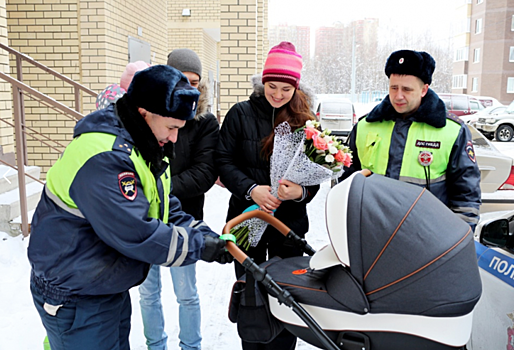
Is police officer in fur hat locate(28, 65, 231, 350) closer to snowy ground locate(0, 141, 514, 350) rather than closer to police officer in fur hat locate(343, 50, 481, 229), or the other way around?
police officer in fur hat locate(343, 50, 481, 229)

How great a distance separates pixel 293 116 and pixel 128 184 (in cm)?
138

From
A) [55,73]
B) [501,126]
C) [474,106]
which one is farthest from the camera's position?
[474,106]

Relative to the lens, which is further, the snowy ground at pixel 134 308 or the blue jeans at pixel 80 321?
the snowy ground at pixel 134 308

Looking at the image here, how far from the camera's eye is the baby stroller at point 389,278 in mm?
1927

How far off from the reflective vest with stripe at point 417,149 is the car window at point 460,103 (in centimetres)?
2356

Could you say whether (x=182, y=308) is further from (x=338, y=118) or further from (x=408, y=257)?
(x=338, y=118)

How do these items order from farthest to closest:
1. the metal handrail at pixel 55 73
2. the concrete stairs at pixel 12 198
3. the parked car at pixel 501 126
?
the parked car at pixel 501 126, the metal handrail at pixel 55 73, the concrete stairs at pixel 12 198

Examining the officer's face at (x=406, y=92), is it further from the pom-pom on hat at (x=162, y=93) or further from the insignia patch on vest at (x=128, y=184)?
the insignia patch on vest at (x=128, y=184)

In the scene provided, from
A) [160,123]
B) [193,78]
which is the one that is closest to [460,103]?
[193,78]

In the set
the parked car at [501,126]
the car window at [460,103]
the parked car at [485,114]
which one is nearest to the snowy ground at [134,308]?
the parked car at [501,126]

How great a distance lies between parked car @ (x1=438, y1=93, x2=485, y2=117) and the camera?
24.2 m

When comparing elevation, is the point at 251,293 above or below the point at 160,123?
below

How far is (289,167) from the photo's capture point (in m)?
2.65

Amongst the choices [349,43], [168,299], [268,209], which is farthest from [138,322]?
[349,43]
